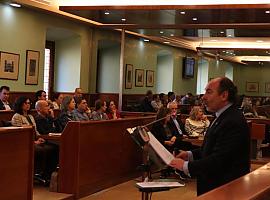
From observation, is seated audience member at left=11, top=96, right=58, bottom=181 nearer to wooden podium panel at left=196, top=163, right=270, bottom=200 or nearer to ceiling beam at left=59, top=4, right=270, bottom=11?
ceiling beam at left=59, top=4, right=270, bottom=11

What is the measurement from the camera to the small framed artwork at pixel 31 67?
11906 mm

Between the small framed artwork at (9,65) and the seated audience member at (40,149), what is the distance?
13.5 feet

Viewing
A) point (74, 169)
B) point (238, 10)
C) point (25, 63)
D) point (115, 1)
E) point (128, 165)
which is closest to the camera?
point (74, 169)

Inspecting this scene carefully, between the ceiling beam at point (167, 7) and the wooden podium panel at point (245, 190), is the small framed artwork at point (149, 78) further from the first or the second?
the wooden podium panel at point (245, 190)

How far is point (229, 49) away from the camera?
14359 millimetres

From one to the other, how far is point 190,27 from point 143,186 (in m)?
9.75

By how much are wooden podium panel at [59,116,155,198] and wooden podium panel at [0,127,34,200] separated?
1090 mm

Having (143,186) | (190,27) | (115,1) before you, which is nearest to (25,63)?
(115,1)

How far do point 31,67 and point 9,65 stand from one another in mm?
827

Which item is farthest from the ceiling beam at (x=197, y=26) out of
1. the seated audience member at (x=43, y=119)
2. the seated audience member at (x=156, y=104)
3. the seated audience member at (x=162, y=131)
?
the seated audience member at (x=43, y=119)

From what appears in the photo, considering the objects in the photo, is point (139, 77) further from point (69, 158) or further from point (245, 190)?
point (245, 190)

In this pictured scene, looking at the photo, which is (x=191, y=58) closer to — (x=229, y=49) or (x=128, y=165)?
(x=229, y=49)

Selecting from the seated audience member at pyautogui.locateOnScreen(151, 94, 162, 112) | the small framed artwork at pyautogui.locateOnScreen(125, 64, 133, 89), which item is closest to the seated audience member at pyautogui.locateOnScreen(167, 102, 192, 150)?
the seated audience member at pyautogui.locateOnScreen(151, 94, 162, 112)

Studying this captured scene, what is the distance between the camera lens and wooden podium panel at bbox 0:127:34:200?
497cm
